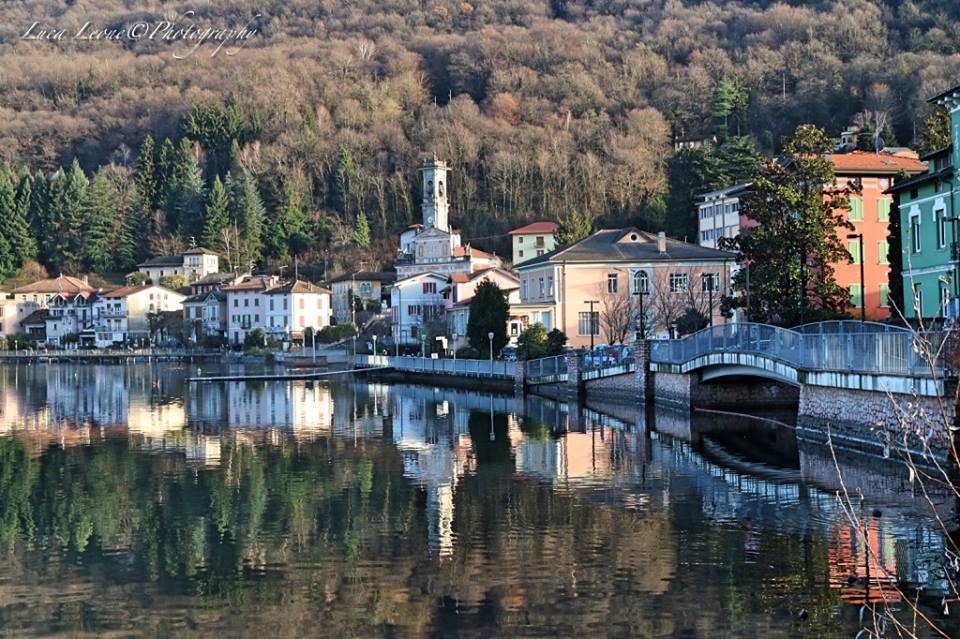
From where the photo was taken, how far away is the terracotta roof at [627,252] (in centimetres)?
6512

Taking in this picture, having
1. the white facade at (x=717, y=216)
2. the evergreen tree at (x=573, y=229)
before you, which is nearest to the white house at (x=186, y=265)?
the evergreen tree at (x=573, y=229)

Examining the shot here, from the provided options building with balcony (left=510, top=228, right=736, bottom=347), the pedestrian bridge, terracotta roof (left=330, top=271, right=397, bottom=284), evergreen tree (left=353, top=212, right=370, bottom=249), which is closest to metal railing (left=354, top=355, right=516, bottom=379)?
building with balcony (left=510, top=228, right=736, bottom=347)

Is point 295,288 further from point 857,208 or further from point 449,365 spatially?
point 857,208

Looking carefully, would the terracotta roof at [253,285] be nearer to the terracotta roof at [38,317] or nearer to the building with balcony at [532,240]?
the building with balcony at [532,240]

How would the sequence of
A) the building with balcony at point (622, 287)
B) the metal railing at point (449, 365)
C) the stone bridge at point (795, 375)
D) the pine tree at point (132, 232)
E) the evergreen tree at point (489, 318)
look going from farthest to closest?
1. the pine tree at point (132, 232)
2. the evergreen tree at point (489, 318)
3. the building with balcony at point (622, 287)
4. the metal railing at point (449, 365)
5. the stone bridge at point (795, 375)

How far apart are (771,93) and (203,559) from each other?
357 ft

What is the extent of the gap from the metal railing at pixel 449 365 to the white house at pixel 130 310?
156 feet

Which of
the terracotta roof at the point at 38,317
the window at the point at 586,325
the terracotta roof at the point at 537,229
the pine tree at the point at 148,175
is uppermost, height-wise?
the pine tree at the point at 148,175

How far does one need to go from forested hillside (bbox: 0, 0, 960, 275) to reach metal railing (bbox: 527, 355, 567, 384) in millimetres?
35370

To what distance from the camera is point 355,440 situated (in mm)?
36812

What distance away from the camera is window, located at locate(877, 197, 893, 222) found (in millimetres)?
52656

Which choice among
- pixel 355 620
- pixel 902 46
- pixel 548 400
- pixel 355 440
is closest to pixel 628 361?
pixel 548 400

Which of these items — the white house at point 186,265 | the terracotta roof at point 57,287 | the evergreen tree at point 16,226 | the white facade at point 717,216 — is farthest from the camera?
the evergreen tree at point 16,226

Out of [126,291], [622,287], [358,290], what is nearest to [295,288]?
[358,290]
